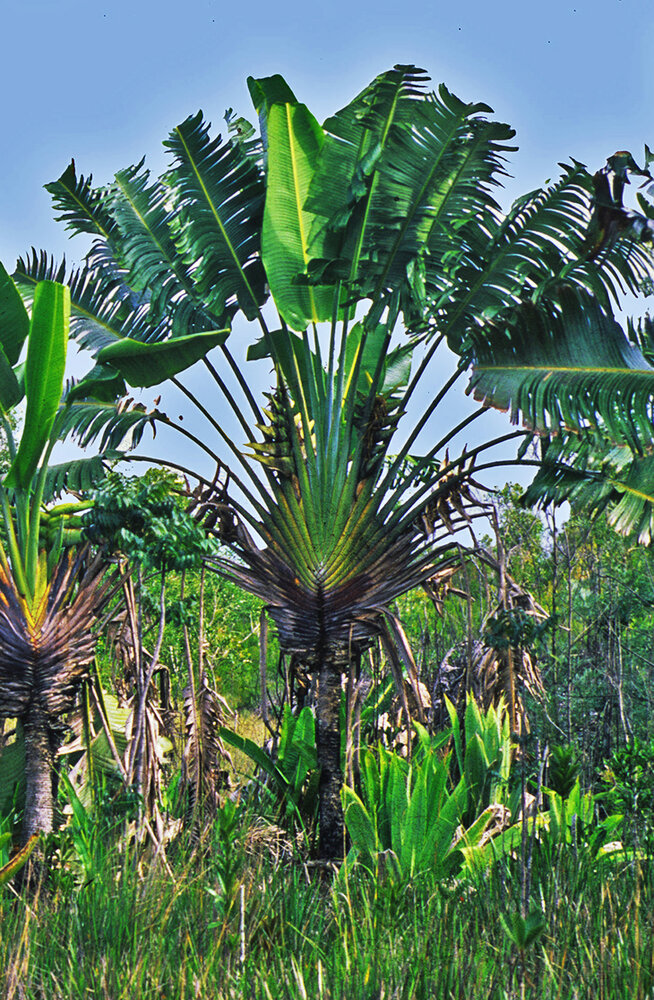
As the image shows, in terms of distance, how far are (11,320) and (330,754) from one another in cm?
482

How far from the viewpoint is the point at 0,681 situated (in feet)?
24.9

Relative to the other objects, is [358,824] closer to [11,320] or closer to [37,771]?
[37,771]

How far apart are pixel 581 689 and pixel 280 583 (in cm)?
681

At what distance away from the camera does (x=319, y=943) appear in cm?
428

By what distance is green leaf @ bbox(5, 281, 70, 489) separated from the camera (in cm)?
695

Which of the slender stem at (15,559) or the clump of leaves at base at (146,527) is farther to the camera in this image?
the clump of leaves at base at (146,527)

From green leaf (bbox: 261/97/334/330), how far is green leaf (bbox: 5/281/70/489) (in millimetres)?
1874

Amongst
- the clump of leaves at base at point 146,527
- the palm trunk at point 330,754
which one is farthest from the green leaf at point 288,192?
the palm trunk at point 330,754

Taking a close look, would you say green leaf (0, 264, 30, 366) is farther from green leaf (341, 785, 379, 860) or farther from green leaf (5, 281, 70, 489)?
green leaf (341, 785, 379, 860)

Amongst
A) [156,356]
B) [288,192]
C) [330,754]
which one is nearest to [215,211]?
[288,192]

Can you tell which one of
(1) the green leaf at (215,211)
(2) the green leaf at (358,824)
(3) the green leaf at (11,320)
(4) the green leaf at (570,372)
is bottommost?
(2) the green leaf at (358,824)

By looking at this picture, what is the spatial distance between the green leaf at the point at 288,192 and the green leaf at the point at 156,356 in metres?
1.34

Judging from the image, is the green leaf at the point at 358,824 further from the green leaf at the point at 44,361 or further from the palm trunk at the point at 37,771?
the green leaf at the point at 44,361

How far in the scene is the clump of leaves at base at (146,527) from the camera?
25.8 feet
